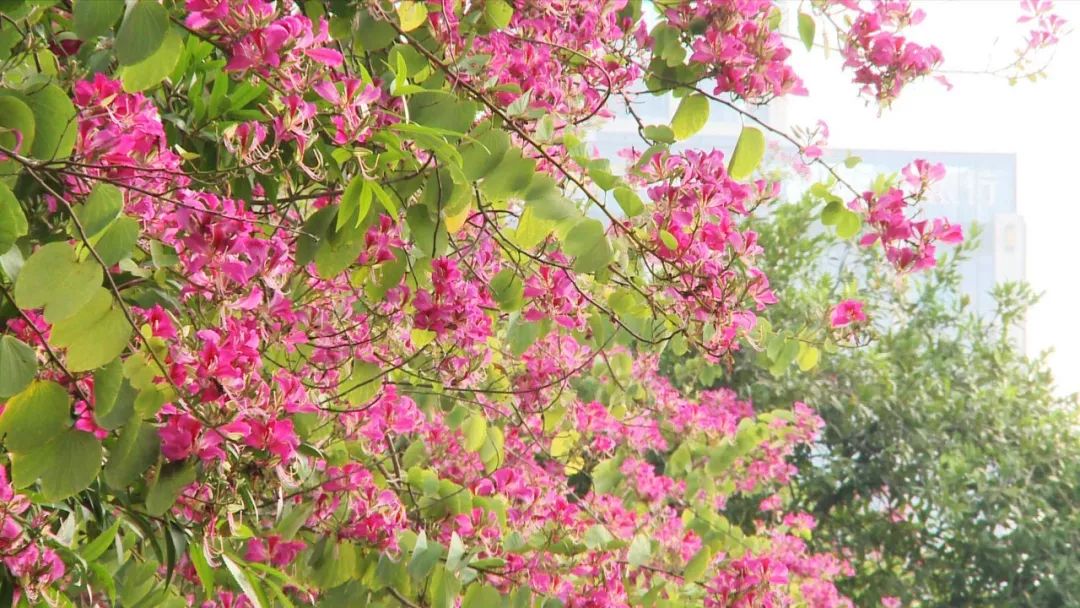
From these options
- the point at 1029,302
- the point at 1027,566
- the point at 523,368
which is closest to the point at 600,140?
the point at 1029,302

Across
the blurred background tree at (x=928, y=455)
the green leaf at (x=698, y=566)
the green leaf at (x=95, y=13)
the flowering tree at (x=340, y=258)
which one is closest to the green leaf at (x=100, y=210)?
the flowering tree at (x=340, y=258)

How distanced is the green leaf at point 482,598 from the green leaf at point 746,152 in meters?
0.54

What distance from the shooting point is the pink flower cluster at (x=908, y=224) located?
4.68 ft

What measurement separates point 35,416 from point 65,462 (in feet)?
0.15

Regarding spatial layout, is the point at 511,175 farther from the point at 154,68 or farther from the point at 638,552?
the point at 638,552

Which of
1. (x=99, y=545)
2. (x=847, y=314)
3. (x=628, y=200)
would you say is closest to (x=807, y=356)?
(x=847, y=314)

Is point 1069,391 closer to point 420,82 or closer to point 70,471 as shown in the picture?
point 420,82

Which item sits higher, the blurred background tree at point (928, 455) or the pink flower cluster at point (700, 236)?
the blurred background tree at point (928, 455)

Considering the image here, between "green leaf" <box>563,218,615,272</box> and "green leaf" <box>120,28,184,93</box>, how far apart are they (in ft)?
1.30

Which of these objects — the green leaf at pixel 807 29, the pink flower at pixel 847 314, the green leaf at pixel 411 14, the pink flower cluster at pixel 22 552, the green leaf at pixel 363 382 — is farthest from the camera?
the pink flower at pixel 847 314

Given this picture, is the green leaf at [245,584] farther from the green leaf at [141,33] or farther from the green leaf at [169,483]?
the green leaf at [141,33]

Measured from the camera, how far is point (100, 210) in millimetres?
823

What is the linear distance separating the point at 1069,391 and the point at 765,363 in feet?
11.9

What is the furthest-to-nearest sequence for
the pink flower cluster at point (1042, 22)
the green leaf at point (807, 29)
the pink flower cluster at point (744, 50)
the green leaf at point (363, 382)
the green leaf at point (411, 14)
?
1. the pink flower cluster at point (1042, 22)
2. the green leaf at point (363, 382)
3. the green leaf at point (807, 29)
4. the pink flower cluster at point (744, 50)
5. the green leaf at point (411, 14)
